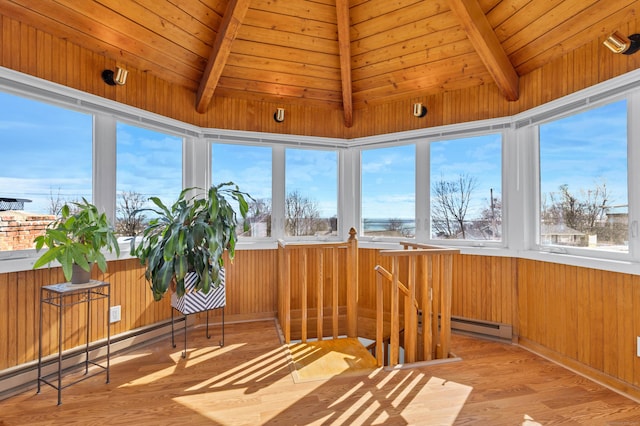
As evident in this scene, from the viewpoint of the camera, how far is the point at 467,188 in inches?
138

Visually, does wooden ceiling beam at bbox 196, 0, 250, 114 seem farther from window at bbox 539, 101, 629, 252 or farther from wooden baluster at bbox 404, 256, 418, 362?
window at bbox 539, 101, 629, 252

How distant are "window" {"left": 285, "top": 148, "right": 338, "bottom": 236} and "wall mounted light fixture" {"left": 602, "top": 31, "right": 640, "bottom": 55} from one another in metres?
2.64

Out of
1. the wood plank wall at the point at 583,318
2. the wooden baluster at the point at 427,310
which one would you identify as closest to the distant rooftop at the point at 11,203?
the wooden baluster at the point at 427,310

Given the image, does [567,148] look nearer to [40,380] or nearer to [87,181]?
[87,181]

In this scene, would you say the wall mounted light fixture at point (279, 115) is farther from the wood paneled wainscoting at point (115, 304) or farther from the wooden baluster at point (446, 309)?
the wooden baluster at point (446, 309)

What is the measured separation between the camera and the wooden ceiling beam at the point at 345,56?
116 inches

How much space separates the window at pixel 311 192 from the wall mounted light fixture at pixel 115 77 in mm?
1785

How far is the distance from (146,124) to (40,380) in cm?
214

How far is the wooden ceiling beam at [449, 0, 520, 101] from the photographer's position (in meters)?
2.70

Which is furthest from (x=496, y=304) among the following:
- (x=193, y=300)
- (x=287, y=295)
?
(x=193, y=300)

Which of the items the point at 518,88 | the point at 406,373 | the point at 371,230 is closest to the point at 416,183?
the point at 371,230

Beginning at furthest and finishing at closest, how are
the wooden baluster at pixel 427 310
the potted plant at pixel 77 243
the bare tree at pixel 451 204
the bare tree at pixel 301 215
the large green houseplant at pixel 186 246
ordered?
1. the bare tree at pixel 301 215
2. the bare tree at pixel 451 204
3. the wooden baluster at pixel 427 310
4. the large green houseplant at pixel 186 246
5. the potted plant at pixel 77 243

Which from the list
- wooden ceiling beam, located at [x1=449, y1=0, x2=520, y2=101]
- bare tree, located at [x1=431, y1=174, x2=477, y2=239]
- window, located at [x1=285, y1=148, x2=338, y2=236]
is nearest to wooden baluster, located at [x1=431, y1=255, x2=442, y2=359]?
bare tree, located at [x1=431, y1=174, x2=477, y2=239]

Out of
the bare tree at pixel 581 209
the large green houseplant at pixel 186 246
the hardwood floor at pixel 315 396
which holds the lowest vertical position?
the hardwood floor at pixel 315 396
